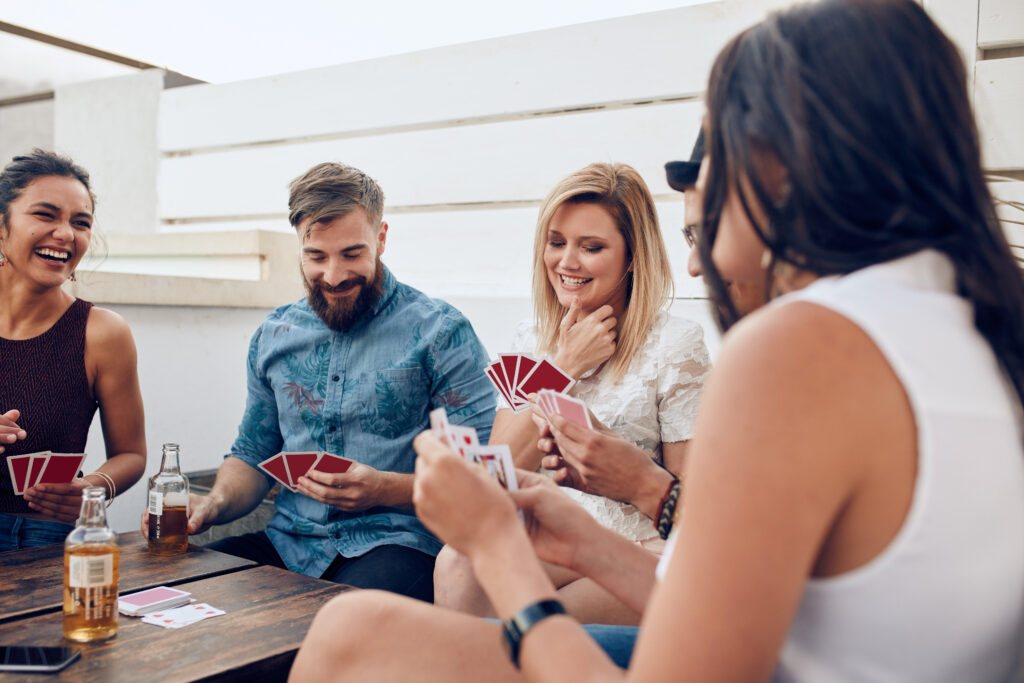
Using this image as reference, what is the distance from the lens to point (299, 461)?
7.34 ft

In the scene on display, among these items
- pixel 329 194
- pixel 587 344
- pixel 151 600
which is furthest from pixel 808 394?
pixel 329 194

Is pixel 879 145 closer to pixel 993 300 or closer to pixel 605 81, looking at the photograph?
pixel 993 300

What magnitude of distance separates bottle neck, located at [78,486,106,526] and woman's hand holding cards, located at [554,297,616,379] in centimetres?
127

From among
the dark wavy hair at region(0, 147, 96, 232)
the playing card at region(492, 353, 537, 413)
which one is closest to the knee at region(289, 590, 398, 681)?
the playing card at region(492, 353, 537, 413)

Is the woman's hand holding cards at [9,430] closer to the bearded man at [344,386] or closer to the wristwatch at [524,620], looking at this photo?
the bearded man at [344,386]

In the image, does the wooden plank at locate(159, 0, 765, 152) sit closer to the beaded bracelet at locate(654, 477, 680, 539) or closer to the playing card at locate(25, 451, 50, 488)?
the beaded bracelet at locate(654, 477, 680, 539)

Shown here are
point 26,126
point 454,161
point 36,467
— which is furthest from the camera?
point 26,126

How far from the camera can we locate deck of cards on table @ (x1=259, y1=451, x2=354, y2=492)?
87.0 inches

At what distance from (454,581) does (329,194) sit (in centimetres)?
135

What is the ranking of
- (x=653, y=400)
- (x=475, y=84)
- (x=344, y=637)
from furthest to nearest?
1. (x=475, y=84)
2. (x=653, y=400)
3. (x=344, y=637)

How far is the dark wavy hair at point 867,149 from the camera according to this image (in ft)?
2.58

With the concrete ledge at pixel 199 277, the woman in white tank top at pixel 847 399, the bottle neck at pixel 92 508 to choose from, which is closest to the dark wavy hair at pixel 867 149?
the woman in white tank top at pixel 847 399

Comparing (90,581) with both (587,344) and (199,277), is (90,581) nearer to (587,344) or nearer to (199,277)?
(587,344)

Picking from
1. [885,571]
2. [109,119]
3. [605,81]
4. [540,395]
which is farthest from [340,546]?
[109,119]
